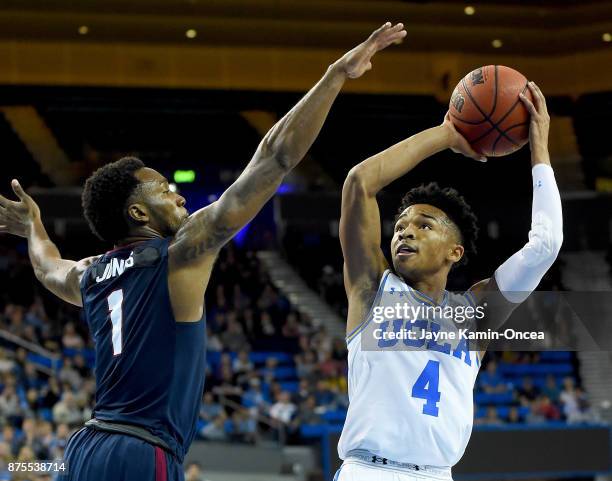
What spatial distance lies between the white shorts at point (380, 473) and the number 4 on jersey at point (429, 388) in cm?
25

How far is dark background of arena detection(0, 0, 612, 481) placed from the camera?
1914 cm

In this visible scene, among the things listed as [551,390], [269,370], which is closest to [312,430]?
[269,370]

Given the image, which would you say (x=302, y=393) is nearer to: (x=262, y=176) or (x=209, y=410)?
(x=209, y=410)

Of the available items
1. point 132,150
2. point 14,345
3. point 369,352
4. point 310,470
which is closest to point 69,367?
point 14,345

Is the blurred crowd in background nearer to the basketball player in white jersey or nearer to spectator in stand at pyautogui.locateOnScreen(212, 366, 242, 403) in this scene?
spectator in stand at pyautogui.locateOnScreen(212, 366, 242, 403)

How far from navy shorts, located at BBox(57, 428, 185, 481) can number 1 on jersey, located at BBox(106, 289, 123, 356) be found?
0.33 m

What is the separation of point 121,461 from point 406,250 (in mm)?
1597

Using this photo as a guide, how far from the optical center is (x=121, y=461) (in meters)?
3.60

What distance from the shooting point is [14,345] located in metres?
16.4

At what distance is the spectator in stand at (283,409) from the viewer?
50.0ft

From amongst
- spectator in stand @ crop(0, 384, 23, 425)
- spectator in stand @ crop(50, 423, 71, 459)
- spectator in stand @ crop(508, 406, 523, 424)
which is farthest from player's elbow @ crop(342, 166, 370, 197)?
spectator in stand @ crop(508, 406, 523, 424)

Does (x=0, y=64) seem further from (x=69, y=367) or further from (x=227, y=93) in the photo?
(x=69, y=367)

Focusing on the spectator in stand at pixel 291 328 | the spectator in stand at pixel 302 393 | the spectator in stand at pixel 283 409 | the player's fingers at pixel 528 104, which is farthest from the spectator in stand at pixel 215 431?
the player's fingers at pixel 528 104

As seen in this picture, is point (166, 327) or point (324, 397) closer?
point (166, 327)
